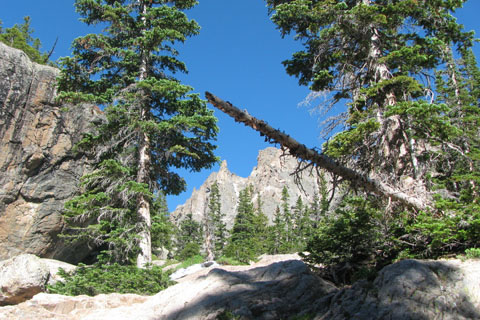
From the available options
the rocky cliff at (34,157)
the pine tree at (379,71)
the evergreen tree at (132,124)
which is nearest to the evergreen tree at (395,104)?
the pine tree at (379,71)

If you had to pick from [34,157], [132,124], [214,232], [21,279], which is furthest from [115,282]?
[214,232]

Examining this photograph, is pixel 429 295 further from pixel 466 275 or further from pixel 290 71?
pixel 290 71

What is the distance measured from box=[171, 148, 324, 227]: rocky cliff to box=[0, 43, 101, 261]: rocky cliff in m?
111

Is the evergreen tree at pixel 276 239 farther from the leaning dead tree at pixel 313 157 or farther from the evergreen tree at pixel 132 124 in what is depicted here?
the leaning dead tree at pixel 313 157

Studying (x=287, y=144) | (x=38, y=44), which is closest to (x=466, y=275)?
(x=287, y=144)

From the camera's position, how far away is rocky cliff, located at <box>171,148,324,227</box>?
434 feet

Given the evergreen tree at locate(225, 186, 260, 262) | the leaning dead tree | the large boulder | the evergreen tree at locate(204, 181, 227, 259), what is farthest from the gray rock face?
the evergreen tree at locate(204, 181, 227, 259)

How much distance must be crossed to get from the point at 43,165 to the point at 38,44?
33592mm

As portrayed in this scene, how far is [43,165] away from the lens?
51.6 ft

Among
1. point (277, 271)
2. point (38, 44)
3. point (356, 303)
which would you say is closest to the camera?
point (356, 303)

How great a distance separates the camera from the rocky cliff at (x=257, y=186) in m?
132

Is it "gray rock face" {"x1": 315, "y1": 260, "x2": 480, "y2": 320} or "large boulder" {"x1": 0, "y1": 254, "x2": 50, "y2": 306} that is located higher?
"large boulder" {"x1": 0, "y1": 254, "x2": 50, "y2": 306}

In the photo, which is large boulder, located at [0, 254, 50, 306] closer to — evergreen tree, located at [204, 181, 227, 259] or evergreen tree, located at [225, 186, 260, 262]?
evergreen tree, located at [225, 186, 260, 262]

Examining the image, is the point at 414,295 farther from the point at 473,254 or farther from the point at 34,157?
the point at 34,157
